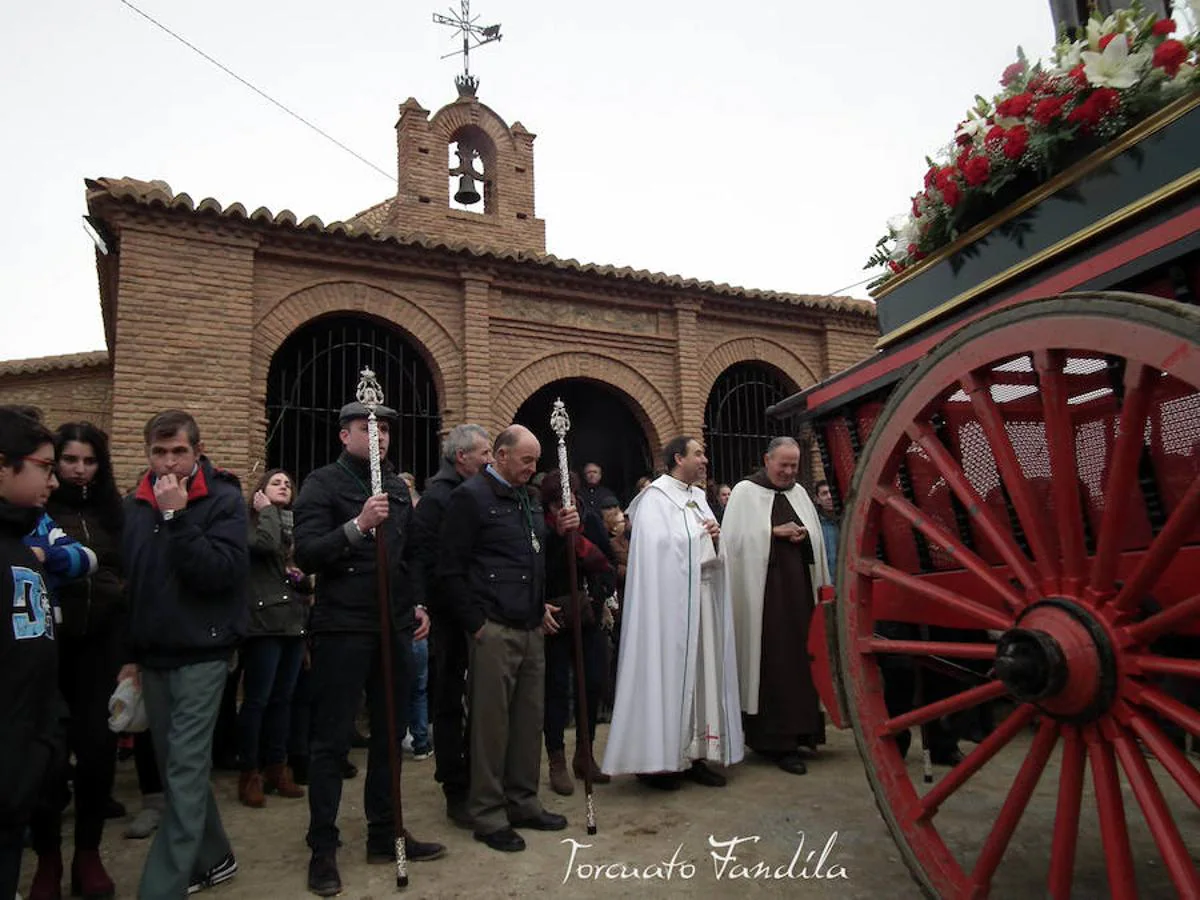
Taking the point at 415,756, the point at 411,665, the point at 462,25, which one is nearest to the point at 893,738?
the point at 411,665

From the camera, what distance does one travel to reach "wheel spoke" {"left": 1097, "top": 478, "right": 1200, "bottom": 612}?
175 centimetres

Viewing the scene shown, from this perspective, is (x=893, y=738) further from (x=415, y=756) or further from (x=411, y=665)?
(x=415, y=756)

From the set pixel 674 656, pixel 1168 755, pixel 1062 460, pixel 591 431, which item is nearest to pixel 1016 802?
pixel 1168 755

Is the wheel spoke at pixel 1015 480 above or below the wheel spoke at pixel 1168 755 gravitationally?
above

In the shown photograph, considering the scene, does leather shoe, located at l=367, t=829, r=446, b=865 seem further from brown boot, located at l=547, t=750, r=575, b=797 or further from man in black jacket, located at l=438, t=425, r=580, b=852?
brown boot, located at l=547, t=750, r=575, b=797

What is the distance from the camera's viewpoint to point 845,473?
331 cm

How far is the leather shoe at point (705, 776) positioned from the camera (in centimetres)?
473

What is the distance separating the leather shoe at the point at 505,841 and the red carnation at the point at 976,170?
3.21 metres

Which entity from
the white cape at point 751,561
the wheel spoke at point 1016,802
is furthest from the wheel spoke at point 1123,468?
the white cape at point 751,561

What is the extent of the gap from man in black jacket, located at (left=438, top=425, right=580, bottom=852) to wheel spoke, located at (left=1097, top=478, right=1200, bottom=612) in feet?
8.84

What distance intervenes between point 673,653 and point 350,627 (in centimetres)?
196

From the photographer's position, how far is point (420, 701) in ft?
Result: 20.0

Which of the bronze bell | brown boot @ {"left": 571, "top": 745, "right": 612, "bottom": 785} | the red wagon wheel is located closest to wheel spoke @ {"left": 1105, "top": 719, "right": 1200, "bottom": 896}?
the red wagon wheel

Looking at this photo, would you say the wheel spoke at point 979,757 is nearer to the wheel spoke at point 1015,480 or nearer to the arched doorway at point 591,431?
the wheel spoke at point 1015,480
